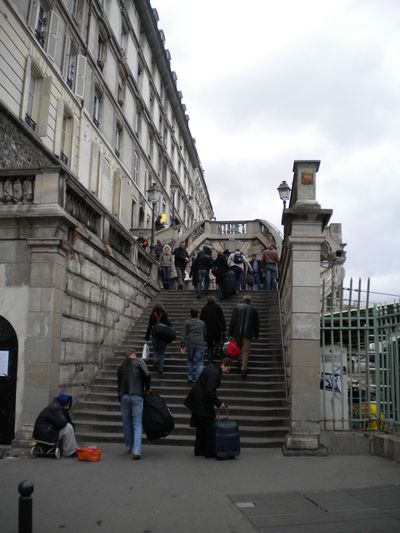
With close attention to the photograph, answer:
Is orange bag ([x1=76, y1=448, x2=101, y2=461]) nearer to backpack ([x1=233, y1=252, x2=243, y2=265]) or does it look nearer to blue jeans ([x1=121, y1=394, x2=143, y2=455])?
blue jeans ([x1=121, y1=394, x2=143, y2=455])

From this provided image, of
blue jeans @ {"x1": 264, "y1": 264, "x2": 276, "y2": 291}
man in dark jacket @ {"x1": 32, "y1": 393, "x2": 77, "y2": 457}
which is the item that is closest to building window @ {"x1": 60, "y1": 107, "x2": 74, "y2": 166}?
blue jeans @ {"x1": 264, "y1": 264, "x2": 276, "y2": 291}

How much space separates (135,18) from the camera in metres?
32.6

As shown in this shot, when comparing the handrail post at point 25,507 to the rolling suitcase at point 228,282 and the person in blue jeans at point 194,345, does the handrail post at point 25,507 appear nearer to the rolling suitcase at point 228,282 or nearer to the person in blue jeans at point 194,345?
the person in blue jeans at point 194,345

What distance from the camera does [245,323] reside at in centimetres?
1131

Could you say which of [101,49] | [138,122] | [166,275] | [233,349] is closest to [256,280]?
[166,275]

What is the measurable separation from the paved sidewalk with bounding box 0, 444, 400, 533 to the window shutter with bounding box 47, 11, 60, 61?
51.0 ft

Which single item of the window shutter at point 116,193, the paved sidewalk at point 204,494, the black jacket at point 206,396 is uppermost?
the window shutter at point 116,193

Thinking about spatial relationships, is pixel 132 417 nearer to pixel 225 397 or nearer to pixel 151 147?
pixel 225 397

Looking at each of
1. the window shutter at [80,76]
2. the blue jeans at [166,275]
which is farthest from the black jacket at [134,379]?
the window shutter at [80,76]

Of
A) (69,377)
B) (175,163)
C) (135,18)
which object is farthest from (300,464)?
(175,163)

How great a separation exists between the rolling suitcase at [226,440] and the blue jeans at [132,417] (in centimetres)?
114

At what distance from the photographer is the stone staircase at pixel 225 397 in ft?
30.7

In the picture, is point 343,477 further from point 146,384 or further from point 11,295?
point 11,295

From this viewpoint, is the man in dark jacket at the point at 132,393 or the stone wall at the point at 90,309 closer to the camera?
the man in dark jacket at the point at 132,393
